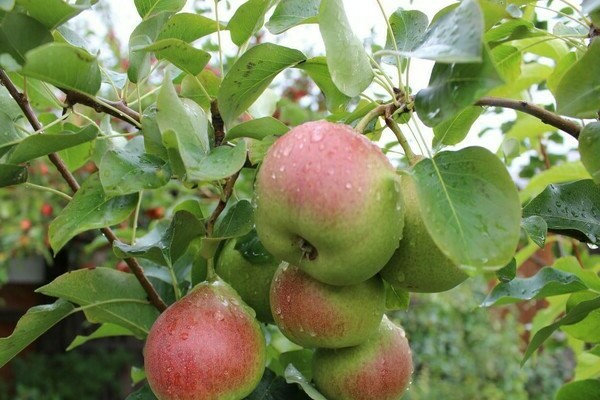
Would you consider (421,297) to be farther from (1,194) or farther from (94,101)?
(94,101)

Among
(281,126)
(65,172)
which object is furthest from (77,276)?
(281,126)

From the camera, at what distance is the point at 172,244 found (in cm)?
79

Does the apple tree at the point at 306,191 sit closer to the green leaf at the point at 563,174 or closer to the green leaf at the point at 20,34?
the green leaf at the point at 20,34

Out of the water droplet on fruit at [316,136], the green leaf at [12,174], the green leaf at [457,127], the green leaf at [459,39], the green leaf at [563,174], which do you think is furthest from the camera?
the green leaf at [563,174]

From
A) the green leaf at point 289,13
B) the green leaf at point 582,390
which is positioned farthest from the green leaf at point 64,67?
the green leaf at point 582,390

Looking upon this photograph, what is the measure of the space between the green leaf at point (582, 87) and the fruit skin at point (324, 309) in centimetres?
26

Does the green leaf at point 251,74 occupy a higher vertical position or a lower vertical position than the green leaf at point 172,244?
higher

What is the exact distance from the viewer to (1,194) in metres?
3.29

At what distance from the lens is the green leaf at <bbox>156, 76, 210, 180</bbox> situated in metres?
0.62

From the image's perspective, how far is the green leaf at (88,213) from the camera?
2.30 feet

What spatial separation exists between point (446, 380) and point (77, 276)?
4.02m

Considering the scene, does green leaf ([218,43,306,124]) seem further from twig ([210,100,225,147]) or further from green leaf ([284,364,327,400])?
green leaf ([284,364,327,400])

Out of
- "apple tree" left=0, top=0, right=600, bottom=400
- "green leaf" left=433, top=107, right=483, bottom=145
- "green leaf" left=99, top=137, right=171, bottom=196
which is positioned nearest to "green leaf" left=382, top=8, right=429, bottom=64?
"apple tree" left=0, top=0, right=600, bottom=400

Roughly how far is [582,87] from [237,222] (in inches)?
15.3
